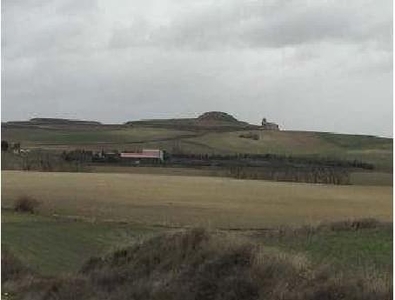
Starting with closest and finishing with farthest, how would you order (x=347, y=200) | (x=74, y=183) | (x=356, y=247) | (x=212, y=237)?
1. (x=212, y=237)
2. (x=356, y=247)
3. (x=347, y=200)
4. (x=74, y=183)

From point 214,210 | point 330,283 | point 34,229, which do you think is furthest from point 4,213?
point 330,283

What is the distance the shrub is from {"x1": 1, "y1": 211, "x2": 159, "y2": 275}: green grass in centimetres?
172

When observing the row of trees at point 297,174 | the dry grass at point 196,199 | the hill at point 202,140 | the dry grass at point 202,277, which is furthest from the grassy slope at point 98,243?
the hill at point 202,140

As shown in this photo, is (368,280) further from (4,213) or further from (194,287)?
(4,213)

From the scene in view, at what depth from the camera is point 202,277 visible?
38.6 feet

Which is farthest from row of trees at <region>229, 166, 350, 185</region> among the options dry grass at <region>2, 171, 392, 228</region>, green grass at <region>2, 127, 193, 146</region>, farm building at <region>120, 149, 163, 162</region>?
green grass at <region>2, 127, 193, 146</region>

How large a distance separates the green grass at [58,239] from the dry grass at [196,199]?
9.68ft

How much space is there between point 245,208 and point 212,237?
26.4m

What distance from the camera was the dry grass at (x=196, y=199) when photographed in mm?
35000

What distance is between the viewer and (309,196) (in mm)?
46344

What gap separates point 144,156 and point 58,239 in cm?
4945

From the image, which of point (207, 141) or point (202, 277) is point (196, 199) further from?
point (207, 141)

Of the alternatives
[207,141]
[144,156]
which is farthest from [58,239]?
[207,141]

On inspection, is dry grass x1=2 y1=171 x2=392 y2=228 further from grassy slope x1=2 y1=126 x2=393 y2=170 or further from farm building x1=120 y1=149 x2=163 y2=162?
grassy slope x1=2 y1=126 x2=393 y2=170
